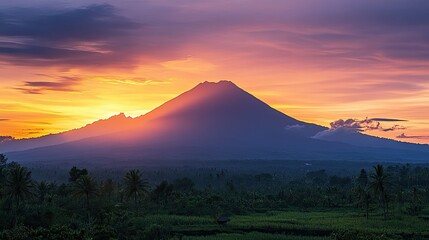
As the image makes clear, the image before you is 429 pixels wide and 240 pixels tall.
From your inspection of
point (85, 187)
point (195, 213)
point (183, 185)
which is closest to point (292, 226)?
point (195, 213)

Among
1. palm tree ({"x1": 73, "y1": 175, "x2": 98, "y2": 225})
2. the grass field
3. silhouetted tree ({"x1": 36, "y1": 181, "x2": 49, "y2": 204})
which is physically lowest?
the grass field

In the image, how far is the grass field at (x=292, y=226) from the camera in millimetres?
62534

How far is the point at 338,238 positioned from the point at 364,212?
4034 centimetres

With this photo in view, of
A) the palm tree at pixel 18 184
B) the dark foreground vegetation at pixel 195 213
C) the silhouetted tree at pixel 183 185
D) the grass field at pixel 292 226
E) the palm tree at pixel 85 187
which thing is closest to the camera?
the dark foreground vegetation at pixel 195 213

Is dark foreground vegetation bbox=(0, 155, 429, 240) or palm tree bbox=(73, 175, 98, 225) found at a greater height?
palm tree bbox=(73, 175, 98, 225)

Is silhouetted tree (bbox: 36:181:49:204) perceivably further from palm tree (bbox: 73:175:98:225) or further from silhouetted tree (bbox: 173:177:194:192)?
silhouetted tree (bbox: 173:177:194:192)

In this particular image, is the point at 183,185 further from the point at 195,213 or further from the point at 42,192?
the point at 42,192

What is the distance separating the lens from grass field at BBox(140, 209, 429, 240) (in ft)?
205

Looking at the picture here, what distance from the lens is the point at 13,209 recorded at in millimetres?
74188

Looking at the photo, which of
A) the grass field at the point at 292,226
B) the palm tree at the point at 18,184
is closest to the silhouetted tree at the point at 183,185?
the grass field at the point at 292,226

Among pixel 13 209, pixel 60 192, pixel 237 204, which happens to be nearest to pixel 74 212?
pixel 13 209

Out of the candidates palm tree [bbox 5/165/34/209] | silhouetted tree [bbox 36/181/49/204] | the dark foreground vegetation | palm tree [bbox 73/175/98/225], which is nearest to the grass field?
the dark foreground vegetation

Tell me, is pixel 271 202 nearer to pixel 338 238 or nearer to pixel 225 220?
pixel 225 220

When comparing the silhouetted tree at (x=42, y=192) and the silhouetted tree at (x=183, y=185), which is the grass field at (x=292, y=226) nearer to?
the silhouetted tree at (x=42, y=192)
